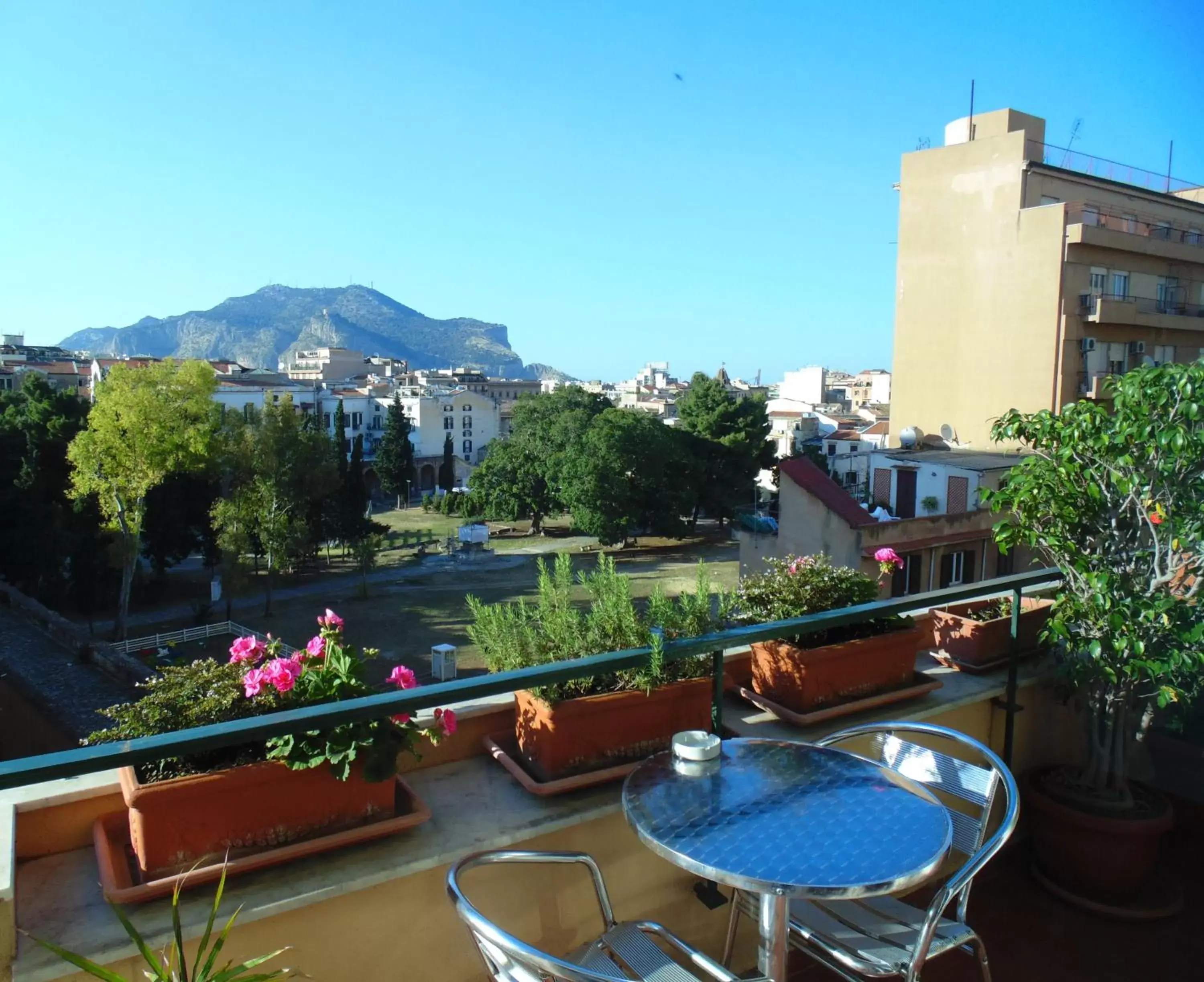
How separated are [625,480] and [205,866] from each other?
106ft

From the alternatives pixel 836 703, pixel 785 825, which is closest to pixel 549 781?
pixel 785 825

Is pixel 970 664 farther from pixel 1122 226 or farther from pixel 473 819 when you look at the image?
pixel 1122 226

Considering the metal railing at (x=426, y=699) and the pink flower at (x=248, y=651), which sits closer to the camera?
the metal railing at (x=426, y=699)

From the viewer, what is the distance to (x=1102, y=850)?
8.87 feet

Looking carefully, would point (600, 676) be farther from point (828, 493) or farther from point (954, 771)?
point (828, 493)

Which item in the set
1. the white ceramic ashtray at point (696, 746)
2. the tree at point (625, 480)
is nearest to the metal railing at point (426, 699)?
the white ceramic ashtray at point (696, 746)

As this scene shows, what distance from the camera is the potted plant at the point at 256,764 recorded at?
1717 millimetres

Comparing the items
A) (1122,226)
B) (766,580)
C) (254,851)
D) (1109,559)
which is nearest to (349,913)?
(254,851)

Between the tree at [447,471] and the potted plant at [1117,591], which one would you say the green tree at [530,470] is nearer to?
the tree at [447,471]

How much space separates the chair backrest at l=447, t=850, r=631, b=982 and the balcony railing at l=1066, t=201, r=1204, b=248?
2444 centimetres

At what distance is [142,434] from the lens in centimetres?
2458

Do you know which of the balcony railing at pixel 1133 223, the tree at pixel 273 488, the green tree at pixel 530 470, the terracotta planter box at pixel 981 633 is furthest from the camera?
the green tree at pixel 530 470

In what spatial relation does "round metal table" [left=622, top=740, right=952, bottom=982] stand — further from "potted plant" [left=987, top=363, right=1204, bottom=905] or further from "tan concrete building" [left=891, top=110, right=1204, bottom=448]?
"tan concrete building" [left=891, top=110, right=1204, bottom=448]

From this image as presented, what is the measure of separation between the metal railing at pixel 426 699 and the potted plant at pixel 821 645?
8 cm
